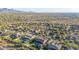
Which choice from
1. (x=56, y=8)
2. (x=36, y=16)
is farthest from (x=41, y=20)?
(x=56, y=8)

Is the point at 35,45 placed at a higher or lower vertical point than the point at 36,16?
lower

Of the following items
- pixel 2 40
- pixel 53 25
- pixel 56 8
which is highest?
pixel 56 8
